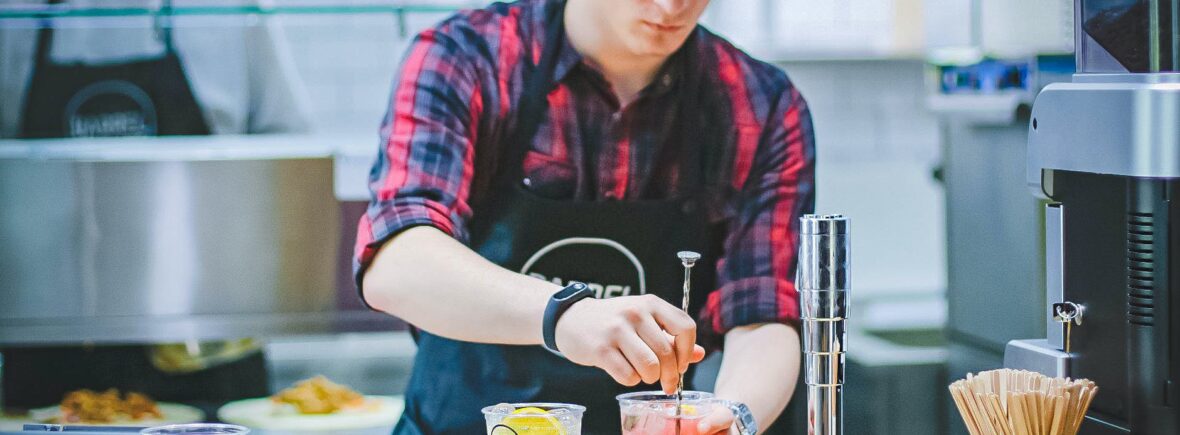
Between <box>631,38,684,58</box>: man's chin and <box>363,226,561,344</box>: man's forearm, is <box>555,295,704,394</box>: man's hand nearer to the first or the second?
<box>363,226,561,344</box>: man's forearm

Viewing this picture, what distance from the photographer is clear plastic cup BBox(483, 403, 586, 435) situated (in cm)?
122

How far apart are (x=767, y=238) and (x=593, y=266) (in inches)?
10.8

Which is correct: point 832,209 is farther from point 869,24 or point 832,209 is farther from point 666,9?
point 666,9

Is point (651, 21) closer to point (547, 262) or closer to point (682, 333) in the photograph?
point (547, 262)

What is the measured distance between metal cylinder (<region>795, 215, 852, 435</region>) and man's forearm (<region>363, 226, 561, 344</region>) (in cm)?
46

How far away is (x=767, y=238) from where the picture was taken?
2.08 meters

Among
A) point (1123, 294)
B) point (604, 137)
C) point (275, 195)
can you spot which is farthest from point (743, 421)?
point (275, 195)

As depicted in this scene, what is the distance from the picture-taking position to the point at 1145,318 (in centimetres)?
136

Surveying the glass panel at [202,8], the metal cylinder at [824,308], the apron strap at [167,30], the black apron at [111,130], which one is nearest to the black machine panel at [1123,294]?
the metal cylinder at [824,308]

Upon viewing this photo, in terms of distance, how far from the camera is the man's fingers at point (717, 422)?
118 centimetres

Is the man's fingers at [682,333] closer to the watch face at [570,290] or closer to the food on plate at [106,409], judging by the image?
the watch face at [570,290]

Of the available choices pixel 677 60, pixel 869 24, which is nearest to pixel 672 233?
pixel 677 60

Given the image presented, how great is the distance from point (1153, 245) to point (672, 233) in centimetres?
90

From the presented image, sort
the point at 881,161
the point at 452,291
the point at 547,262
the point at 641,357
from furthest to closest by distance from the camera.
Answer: the point at 881,161 < the point at 547,262 < the point at 452,291 < the point at 641,357
